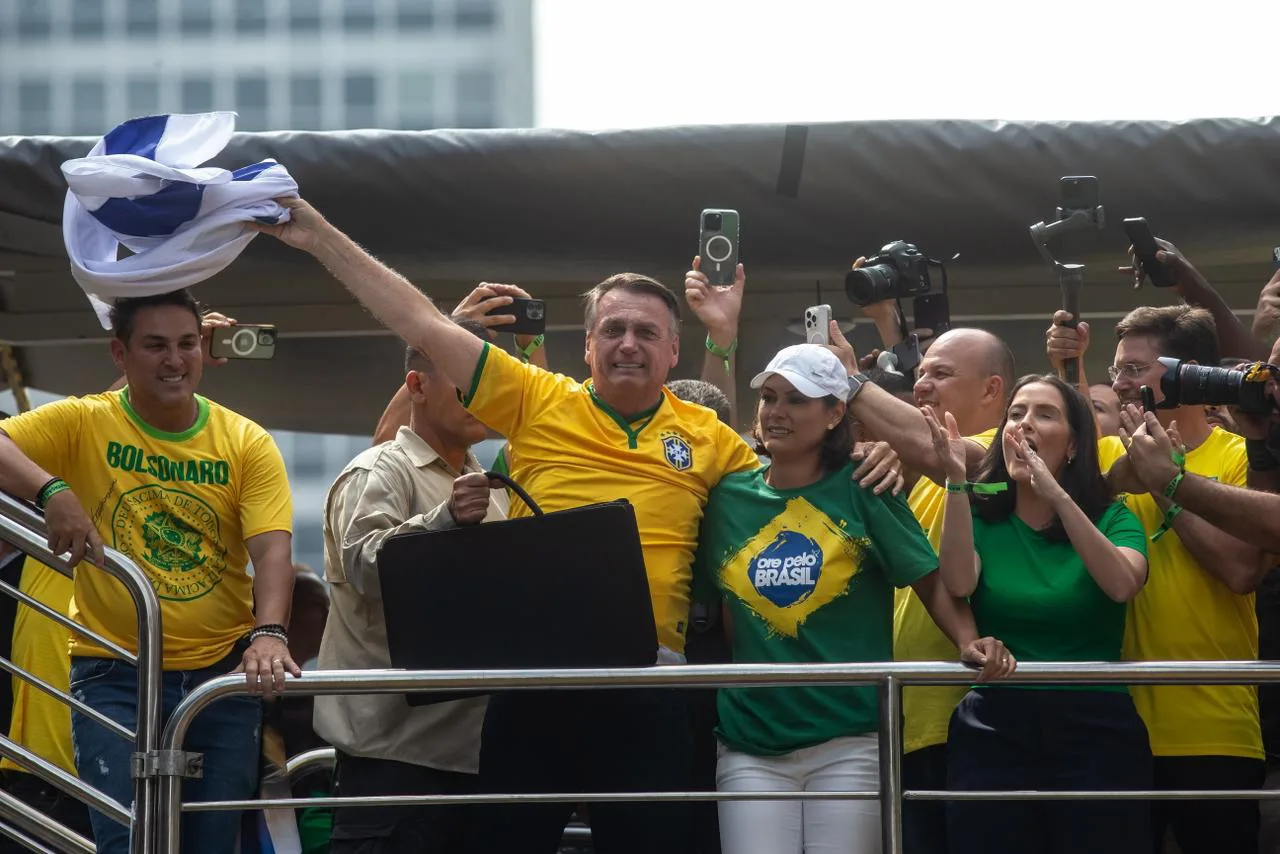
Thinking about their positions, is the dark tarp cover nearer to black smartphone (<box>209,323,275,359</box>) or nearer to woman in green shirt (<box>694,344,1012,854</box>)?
black smartphone (<box>209,323,275,359</box>)

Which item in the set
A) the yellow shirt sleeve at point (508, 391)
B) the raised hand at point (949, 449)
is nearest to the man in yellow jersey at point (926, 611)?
the raised hand at point (949, 449)

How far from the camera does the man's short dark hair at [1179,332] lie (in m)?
4.65

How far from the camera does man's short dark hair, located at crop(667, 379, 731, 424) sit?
4.75 meters

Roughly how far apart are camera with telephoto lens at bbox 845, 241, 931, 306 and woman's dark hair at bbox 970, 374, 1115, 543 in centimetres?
73

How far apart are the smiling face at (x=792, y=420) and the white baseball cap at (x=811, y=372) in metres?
0.03

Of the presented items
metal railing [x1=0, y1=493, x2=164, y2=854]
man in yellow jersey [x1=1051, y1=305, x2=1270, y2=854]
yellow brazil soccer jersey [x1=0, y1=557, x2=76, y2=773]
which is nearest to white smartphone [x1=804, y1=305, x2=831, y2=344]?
man in yellow jersey [x1=1051, y1=305, x2=1270, y2=854]

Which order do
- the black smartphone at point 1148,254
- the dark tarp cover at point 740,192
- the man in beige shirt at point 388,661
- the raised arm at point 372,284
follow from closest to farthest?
1. the raised arm at point 372,284
2. the man in beige shirt at point 388,661
3. the black smartphone at point 1148,254
4. the dark tarp cover at point 740,192

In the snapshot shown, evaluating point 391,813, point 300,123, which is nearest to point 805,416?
point 391,813

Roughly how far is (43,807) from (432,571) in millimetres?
1739

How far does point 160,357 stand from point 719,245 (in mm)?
1584

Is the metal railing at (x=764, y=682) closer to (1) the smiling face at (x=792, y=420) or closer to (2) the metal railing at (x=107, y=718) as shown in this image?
(2) the metal railing at (x=107, y=718)

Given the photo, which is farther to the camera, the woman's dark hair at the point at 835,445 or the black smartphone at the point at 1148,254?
the black smartphone at the point at 1148,254

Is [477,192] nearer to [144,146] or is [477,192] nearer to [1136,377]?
[144,146]

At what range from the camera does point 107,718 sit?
396 centimetres
